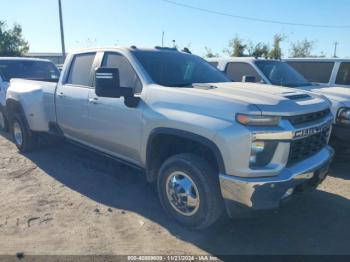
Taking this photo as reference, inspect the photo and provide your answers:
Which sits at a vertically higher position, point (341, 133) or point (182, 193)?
point (341, 133)

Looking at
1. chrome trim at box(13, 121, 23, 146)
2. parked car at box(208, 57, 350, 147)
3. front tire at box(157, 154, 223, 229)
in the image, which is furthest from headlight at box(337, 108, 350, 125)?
chrome trim at box(13, 121, 23, 146)

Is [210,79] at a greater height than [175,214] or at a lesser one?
greater

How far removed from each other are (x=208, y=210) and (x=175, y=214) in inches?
21.2

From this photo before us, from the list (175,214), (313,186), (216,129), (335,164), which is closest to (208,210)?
(175,214)

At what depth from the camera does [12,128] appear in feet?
23.6

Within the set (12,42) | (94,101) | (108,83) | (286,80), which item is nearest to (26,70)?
(94,101)

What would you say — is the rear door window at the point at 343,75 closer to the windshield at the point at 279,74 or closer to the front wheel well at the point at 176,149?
the windshield at the point at 279,74

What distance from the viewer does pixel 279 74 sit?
721 centimetres

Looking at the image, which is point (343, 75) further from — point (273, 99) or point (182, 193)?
point (182, 193)

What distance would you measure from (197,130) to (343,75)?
571cm

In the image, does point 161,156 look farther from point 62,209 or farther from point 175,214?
point 62,209

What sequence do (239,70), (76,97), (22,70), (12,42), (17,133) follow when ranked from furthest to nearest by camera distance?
1. (12,42)
2. (22,70)
3. (239,70)
4. (17,133)
5. (76,97)

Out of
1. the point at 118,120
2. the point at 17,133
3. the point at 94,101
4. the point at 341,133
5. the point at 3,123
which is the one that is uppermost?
the point at 94,101

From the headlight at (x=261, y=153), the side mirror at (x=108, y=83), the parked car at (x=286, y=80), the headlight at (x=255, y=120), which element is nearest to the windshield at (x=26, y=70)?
the parked car at (x=286, y=80)
